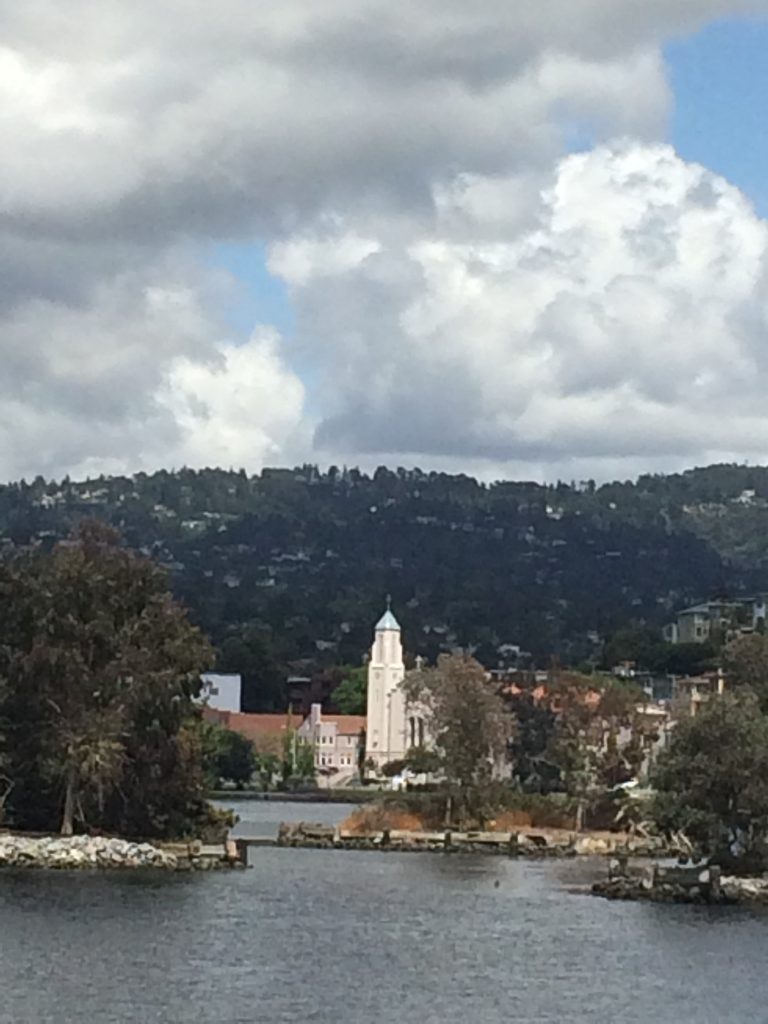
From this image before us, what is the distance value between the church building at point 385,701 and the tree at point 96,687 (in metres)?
108

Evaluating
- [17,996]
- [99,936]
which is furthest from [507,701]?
[17,996]

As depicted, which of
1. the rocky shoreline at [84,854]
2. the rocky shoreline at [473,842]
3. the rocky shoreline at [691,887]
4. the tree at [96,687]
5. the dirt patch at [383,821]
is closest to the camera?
the rocky shoreline at [691,887]

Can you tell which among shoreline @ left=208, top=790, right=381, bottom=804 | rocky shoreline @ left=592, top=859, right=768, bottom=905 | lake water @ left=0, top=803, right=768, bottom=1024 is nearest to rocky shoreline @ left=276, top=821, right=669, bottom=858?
lake water @ left=0, top=803, right=768, bottom=1024

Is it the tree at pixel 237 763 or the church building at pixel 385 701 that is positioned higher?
the church building at pixel 385 701

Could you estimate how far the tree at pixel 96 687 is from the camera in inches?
3100

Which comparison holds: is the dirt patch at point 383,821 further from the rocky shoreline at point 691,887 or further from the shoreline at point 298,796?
the shoreline at point 298,796

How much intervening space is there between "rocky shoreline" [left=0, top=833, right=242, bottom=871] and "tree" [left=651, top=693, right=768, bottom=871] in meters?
A: 17.0

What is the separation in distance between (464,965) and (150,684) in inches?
1122

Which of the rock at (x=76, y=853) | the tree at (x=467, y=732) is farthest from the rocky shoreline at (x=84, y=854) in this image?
the tree at (x=467, y=732)

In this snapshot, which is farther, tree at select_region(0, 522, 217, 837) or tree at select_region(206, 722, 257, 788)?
tree at select_region(206, 722, 257, 788)

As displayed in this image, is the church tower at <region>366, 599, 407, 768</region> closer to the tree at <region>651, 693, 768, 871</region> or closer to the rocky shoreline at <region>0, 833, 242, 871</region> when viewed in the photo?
the rocky shoreline at <region>0, 833, 242, 871</region>

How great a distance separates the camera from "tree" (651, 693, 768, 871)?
72.2 m

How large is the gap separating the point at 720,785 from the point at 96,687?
22.5m

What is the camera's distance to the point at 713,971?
52.8 m
